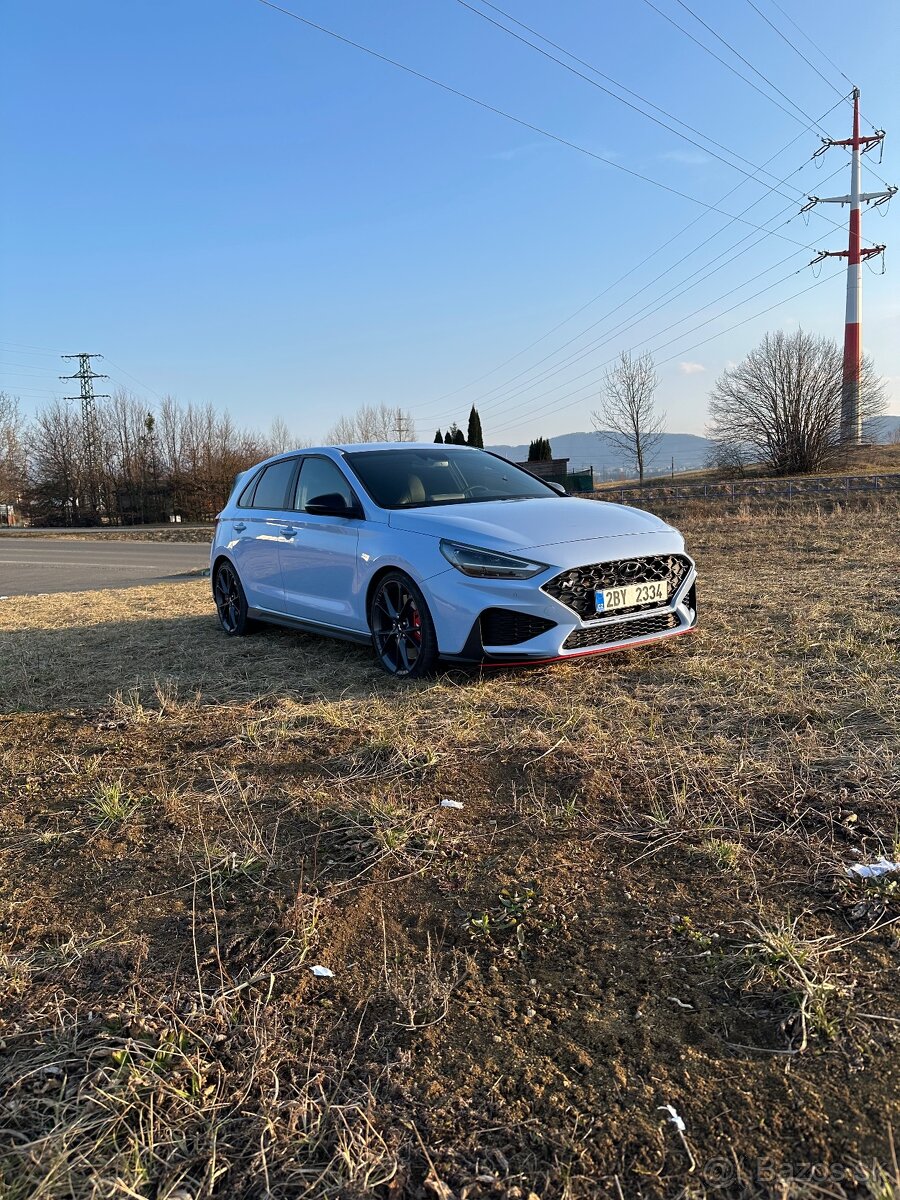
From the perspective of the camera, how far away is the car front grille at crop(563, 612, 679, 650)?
15.5 ft

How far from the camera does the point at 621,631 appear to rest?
16.3 feet

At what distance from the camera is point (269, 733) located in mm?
4043

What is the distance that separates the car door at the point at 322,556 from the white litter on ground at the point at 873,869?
372 cm

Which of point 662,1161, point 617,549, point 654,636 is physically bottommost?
point 662,1161

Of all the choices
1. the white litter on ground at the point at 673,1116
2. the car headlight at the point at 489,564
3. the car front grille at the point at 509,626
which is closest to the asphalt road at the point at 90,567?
the car headlight at the point at 489,564

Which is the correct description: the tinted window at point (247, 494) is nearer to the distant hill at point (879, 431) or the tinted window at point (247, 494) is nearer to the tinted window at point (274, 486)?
the tinted window at point (274, 486)

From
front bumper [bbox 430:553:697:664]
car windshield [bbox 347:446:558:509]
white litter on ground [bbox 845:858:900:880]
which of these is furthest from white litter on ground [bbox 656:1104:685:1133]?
car windshield [bbox 347:446:558:509]

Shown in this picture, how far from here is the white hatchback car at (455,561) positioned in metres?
4.70

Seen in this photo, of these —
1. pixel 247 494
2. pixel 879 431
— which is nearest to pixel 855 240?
pixel 879 431

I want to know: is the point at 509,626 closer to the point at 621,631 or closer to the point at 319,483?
the point at 621,631

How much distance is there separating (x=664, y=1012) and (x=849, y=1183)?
50 centimetres

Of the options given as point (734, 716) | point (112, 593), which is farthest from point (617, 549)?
point (112, 593)

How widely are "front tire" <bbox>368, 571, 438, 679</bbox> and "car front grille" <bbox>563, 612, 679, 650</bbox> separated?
2.77 feet

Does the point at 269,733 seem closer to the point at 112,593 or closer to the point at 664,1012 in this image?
the point at 664,1012
